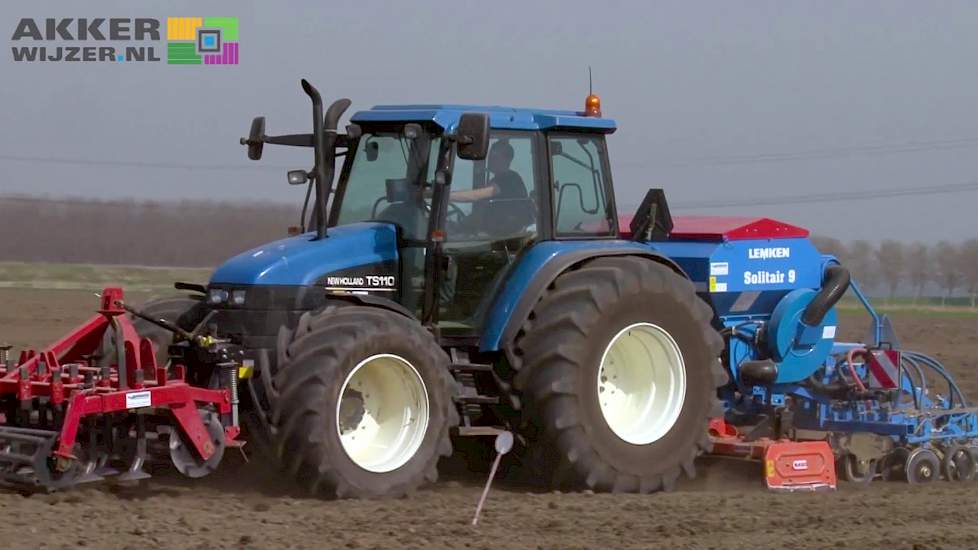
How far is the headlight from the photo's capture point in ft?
26.7

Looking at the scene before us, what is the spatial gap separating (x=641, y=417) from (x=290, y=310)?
7.74ft

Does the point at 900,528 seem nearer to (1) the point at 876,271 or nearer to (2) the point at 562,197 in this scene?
(2) the point at 562,197

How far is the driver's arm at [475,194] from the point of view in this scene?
852 centimetres

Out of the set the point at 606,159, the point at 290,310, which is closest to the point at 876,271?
the point at 606,159

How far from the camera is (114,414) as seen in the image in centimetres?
754

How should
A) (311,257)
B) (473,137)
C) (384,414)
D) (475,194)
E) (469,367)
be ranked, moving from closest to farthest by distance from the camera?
1. (473,137)
2. (384,414)
3. (311,257)
4. (469,367)
5. (475,194)

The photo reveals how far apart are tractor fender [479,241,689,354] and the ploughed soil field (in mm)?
905

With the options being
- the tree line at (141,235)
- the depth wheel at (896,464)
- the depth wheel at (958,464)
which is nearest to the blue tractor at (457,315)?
the depth wheel at (896,464)

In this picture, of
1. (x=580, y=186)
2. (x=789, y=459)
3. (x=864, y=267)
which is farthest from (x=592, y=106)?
(x=864, y=267)

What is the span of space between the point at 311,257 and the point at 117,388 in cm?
131

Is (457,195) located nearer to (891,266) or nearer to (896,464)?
(896,464)

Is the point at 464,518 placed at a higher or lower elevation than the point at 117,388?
lower

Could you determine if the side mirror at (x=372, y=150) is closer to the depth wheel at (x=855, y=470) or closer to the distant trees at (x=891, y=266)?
the depth wheel at (x=855, y=470)

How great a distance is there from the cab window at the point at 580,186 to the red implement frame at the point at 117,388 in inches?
Result: 97.0
